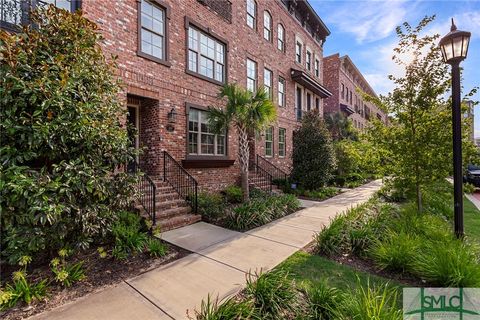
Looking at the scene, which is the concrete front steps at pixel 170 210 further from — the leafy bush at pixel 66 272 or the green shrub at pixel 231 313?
the green shrub at pixel 231 313

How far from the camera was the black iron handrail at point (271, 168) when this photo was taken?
12.4 m

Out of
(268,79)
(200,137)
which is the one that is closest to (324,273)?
(200,137)

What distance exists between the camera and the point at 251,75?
1227 centimetres

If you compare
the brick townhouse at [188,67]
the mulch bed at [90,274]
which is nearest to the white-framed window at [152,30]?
the brick townhouse at [188,67]

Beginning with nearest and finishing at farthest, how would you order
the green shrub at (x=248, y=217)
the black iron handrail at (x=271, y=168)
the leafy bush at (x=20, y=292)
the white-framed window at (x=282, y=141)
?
the leafy bush at (x=20, y=292) → the green shrub at (x=248, y=217) → the black iron handrail at (x=271, y=168) → the white-framed window at (x=282, y=141)

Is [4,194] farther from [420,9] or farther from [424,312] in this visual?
[420,9]

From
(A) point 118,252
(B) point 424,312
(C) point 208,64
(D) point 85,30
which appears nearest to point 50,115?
(D) point 85,30

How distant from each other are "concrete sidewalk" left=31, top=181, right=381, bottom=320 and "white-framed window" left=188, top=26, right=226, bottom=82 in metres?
5.90

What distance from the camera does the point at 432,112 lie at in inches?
226

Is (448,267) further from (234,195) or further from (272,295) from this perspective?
(234,195)

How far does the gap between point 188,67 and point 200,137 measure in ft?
8.22

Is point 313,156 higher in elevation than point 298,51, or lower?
lower

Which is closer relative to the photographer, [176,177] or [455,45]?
[455,45]

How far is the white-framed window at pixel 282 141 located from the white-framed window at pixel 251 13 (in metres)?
5.60
